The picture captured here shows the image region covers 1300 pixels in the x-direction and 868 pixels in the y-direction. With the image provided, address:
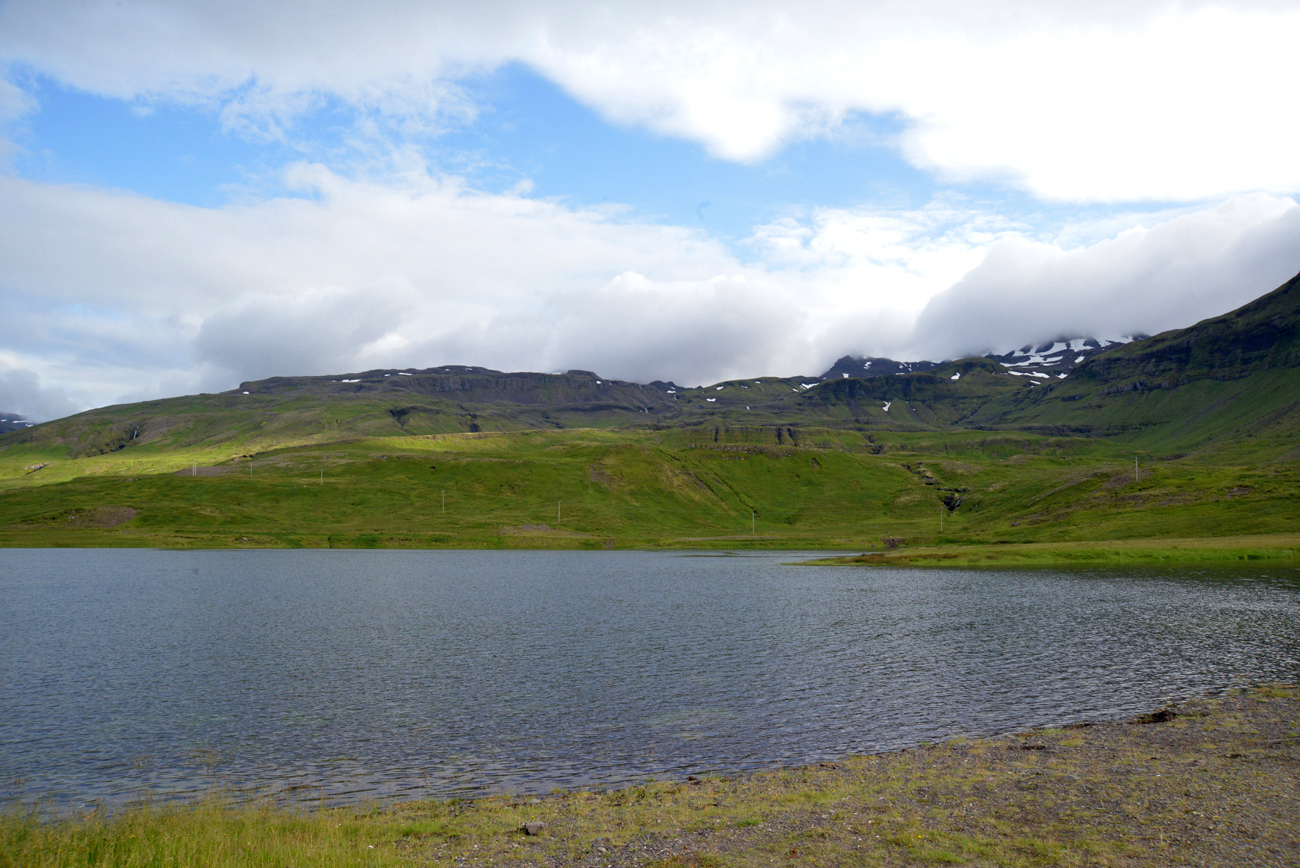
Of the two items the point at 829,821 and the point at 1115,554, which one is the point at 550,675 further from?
the point at 1115,554

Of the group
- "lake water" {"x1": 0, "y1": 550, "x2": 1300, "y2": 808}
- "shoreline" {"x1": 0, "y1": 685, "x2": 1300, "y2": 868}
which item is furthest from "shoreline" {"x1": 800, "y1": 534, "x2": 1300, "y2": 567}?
"shoreline" {"x1": 0, "y1": 685, "x2": 1300, "y2": 868}

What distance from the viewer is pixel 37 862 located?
18.1 m

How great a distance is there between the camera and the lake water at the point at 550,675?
108ft

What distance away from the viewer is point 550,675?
51.1 meters

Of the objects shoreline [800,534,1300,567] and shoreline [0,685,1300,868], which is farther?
shoreline [800,534,1300,567]

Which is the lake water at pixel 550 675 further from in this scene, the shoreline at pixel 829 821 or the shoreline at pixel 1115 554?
the shoreline at pixel 1115 554

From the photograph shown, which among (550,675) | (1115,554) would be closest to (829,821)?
(550,675)

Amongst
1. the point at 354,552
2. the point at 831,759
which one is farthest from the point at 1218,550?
the point at 354,552

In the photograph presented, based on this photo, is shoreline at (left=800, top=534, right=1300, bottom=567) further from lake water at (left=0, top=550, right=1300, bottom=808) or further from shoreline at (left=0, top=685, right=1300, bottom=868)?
shoreline at (left=0, top=685, right=1300, bottom=868)

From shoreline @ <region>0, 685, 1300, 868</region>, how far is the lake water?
430cm

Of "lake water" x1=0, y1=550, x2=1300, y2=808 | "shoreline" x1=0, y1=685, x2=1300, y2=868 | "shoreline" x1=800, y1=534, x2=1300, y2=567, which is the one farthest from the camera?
"shoreline" x1=800, y1=534, x2=1300, y2=567

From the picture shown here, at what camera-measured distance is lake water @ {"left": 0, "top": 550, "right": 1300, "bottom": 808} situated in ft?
108

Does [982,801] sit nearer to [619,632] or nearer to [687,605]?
[619,632]

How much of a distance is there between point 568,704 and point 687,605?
4872cm
